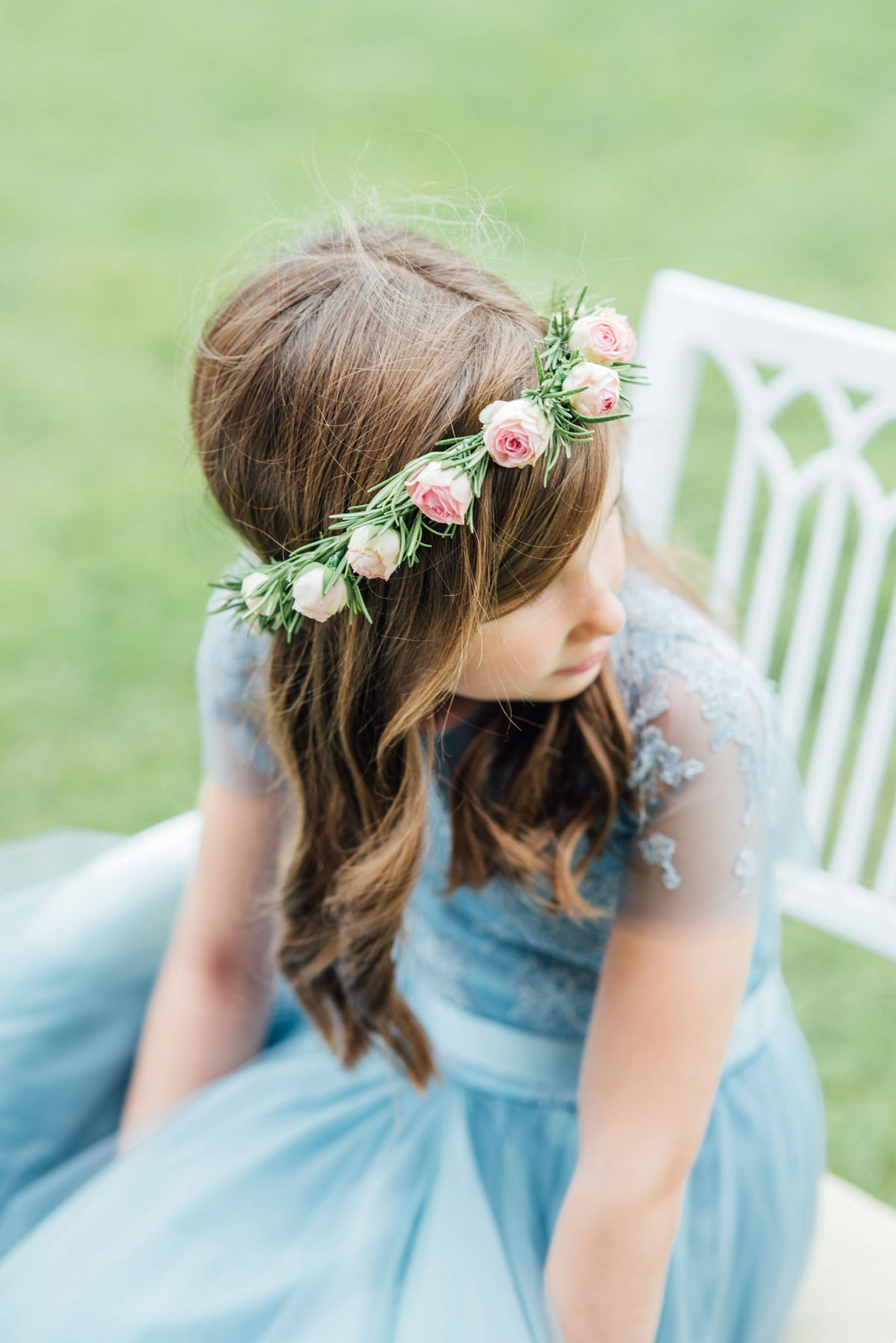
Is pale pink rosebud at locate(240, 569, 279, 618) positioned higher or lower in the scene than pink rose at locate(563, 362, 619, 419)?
lower

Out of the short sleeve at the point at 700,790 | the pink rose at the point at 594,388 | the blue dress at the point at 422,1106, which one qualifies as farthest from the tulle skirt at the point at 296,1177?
the pink rose at the point at 594,388

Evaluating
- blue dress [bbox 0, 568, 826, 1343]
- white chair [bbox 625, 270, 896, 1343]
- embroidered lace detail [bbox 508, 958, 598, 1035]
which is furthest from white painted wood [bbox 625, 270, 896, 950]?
embroidered lace detail [bbox 508, 958, 598, 1035]

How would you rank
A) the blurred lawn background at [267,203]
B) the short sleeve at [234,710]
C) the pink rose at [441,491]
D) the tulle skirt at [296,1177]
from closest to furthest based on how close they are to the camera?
1. the pink rose at [441,491]
2. the tulle skirt at [296,1177]
3. the short sleeve at [234,710]
4. the blurred lawn background at [267,203]

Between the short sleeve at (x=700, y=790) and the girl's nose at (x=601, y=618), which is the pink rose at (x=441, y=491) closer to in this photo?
the girl's nose at (x=601, y=618)

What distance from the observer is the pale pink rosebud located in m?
0.88

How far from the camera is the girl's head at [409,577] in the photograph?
0.85m

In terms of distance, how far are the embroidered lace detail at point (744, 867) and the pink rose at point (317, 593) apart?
0.38 m

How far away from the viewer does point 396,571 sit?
886 mm

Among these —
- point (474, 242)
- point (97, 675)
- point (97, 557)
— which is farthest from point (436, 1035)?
point (97, 557)

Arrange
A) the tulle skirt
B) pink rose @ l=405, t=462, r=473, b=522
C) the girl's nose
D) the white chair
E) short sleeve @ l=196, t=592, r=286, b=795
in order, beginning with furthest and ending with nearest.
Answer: the white chair < short sleeve @ l=196, t=592, r=286, b=795 < the tulle skirt < the girl's nose < pink rose @ l=405, t=462, r=473, b=522

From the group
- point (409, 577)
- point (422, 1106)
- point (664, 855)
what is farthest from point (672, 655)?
point (422, 1106)

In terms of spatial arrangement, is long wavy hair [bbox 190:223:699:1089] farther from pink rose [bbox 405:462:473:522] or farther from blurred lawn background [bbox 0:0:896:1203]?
blurred lawn background [bbox 0:0:896:1203]

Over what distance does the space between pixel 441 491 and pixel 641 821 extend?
0.36m

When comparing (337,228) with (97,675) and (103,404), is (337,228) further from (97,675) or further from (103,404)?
(103,404)
